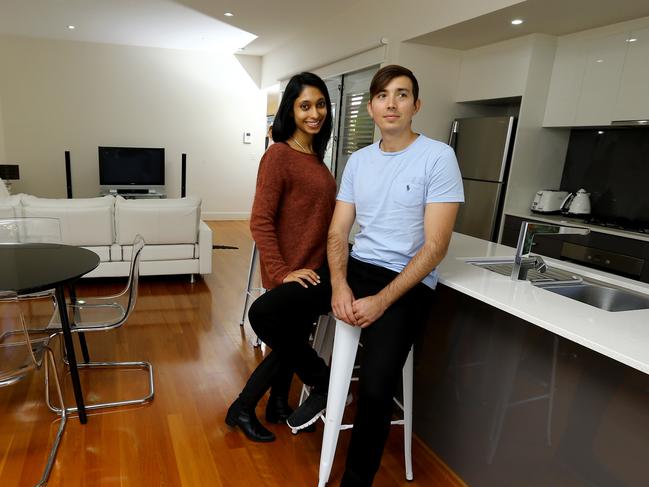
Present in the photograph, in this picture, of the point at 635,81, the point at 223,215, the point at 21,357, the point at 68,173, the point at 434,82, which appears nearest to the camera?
the point at 21,357

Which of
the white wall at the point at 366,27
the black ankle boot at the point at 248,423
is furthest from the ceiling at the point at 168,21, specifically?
the black ankle boot at the point at 248,423

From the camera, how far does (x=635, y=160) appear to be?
346 centimetres

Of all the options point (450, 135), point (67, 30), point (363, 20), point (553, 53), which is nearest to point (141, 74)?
point (67, 30)

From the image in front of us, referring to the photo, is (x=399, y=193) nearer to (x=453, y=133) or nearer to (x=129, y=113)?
(x=453, y=133)

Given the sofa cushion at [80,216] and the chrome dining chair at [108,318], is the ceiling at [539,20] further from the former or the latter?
the sofa cushion at [80,216]

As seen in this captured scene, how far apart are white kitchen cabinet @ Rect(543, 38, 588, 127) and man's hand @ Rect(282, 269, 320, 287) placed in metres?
2.84

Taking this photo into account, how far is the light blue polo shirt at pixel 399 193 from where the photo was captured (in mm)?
1474

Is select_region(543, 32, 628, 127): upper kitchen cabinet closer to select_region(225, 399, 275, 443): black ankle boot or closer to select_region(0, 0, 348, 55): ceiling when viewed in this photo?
select_region(0, 0, 348, 55): ceiling

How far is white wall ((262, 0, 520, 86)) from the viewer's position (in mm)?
3252

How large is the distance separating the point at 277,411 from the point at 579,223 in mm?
2677

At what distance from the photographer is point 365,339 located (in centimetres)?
157

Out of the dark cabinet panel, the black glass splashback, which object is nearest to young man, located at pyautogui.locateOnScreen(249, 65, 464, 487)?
the dark cabinet panel

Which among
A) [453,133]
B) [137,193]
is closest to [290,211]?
[453,133]

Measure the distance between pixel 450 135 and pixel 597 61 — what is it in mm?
1242
